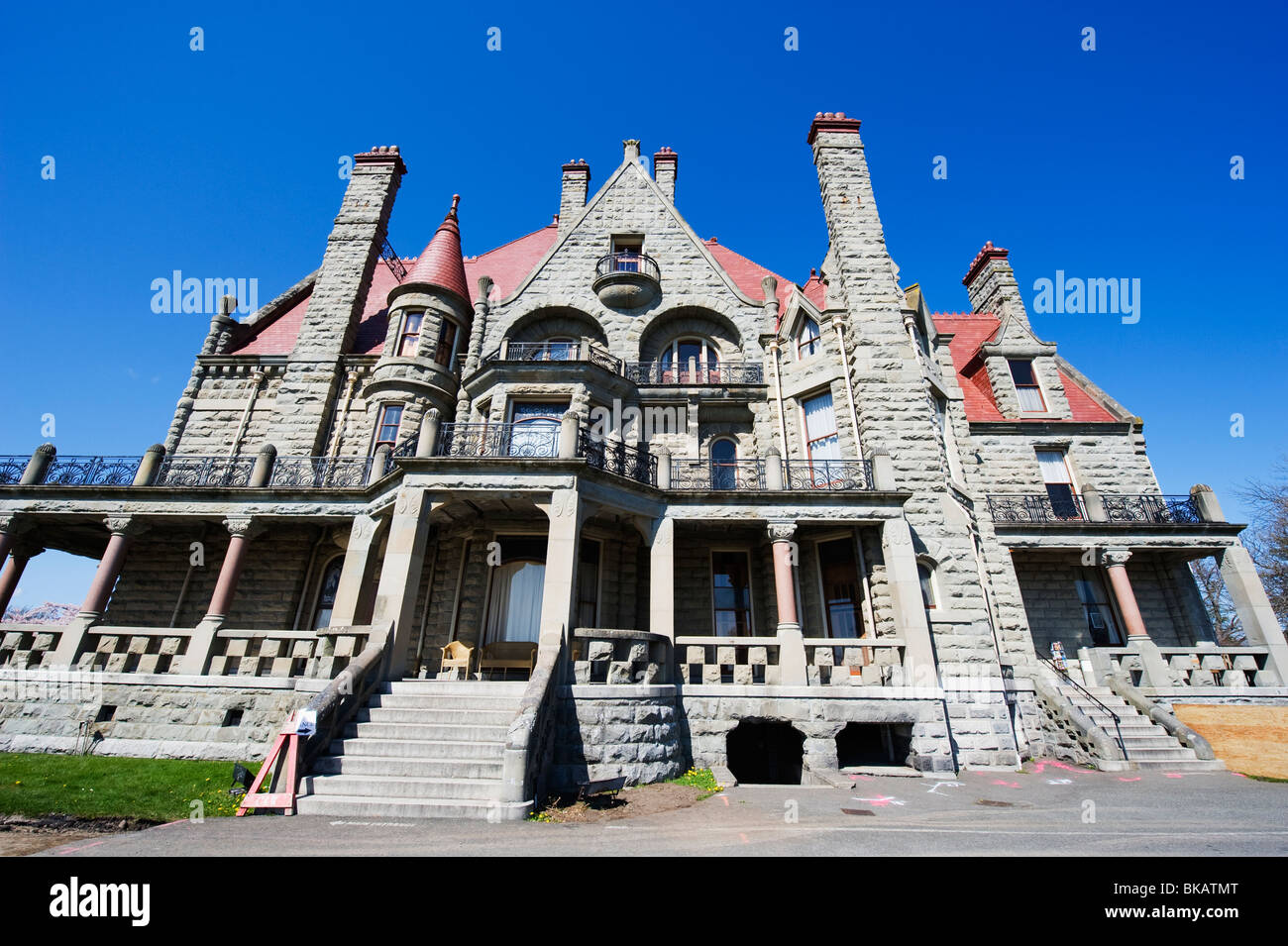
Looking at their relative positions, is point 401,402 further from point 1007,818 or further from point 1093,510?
point 1093,510

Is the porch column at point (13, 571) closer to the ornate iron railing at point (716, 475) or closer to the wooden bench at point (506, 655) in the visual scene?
the wooden bench at point (506, 655)

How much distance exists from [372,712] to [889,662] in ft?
34.7

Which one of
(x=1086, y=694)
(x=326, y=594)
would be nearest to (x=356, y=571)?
(x=326, y=594)

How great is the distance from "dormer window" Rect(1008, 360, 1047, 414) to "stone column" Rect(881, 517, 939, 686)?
11.4 metres

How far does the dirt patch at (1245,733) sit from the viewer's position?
11.4 meters

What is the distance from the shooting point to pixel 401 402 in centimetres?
1741

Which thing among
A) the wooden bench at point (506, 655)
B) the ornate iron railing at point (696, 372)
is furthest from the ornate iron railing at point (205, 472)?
the ornate iron railing at point (696, 372)

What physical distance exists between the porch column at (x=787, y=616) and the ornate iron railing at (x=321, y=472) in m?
11.6

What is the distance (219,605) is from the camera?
1305cm

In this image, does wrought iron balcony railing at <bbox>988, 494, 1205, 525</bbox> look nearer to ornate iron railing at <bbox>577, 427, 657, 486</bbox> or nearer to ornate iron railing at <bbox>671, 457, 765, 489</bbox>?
ornate iron railing at <bbox>671, 457, 765, 489</bbox>

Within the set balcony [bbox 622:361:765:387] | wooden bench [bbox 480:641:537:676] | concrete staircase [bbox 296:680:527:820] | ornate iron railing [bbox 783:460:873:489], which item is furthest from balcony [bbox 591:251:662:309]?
concrete staircase [bbox 296:680:527:820]
